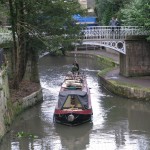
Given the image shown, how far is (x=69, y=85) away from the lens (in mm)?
30906

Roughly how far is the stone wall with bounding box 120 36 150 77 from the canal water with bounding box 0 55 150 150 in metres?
3.52

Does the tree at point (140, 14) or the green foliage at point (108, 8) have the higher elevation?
the green foliage at point (108, 8)

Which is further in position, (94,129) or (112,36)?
(112,36)

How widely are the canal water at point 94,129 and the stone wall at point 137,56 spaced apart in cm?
352

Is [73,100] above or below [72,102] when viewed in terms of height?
above

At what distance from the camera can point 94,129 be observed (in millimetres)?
27109

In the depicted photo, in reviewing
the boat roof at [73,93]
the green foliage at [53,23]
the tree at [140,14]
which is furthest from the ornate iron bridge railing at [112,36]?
the boat roof at [73,93]

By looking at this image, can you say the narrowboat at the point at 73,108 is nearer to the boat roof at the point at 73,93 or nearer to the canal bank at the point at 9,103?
the boat roof at the point at 73,93

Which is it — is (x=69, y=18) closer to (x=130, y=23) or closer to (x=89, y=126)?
(x=130, y=23)

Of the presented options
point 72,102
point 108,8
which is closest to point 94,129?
point 72,102

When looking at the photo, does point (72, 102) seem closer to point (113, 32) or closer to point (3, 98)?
point (3, 98)

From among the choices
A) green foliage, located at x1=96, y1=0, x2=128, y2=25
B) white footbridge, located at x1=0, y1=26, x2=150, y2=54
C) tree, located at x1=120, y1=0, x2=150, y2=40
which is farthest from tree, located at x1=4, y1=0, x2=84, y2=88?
green foliage, located at x1=96, y1=0, x2=128, y2=25

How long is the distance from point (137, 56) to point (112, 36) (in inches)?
118

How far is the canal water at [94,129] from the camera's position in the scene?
79.2 feet
